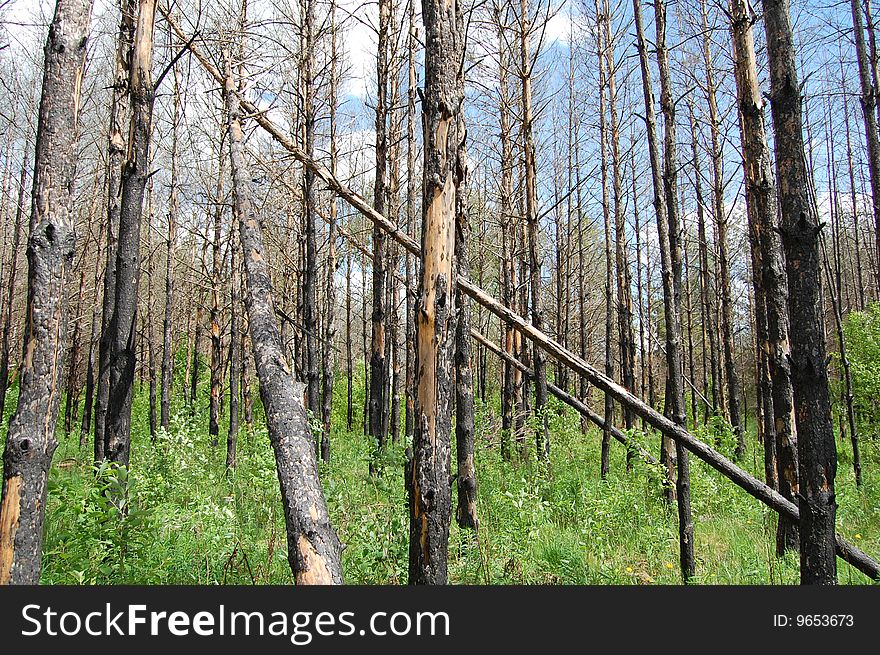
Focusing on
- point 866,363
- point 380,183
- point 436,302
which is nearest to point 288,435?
point 436,302

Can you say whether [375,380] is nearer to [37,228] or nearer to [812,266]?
[37,228]

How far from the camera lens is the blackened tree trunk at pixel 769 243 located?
4.89 m

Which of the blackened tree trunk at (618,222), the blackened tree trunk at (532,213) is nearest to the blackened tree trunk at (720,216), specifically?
the blackened tree trunk at (618,222)

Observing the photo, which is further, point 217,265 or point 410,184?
point 217,265

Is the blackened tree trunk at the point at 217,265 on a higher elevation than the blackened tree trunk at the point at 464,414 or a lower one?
higher

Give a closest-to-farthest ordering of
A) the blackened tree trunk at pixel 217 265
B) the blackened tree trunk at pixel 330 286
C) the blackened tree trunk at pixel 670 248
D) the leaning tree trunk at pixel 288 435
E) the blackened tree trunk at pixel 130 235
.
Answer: the leaning tree trunk at pixel 288 435, the blackened tree trunk at pixel 670 248, the blackened tree trunk at pixel 130 235, the blackened tree trunk at pixel 330 286, the blackened tree trunk at pixel 217 265

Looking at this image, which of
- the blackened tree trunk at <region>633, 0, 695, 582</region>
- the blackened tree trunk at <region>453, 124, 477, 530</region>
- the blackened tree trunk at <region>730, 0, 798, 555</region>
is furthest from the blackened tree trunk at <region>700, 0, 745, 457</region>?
the blackened tree trunk at <region>453, 124, 477, 530</region>

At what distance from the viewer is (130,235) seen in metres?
5.48

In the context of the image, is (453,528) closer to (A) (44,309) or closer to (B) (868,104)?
(A) (44,309)

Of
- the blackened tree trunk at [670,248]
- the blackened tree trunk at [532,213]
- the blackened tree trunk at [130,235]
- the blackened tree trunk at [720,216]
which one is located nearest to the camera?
the blackened tree trunk at [670,248]

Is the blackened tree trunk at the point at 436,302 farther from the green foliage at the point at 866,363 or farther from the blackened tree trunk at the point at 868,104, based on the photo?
the green foliage at the point at 866,363

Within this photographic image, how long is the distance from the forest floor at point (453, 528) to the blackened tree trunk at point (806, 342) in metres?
2.19

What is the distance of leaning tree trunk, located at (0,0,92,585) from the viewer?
3244 millimetres

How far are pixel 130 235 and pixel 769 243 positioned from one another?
5.94m
